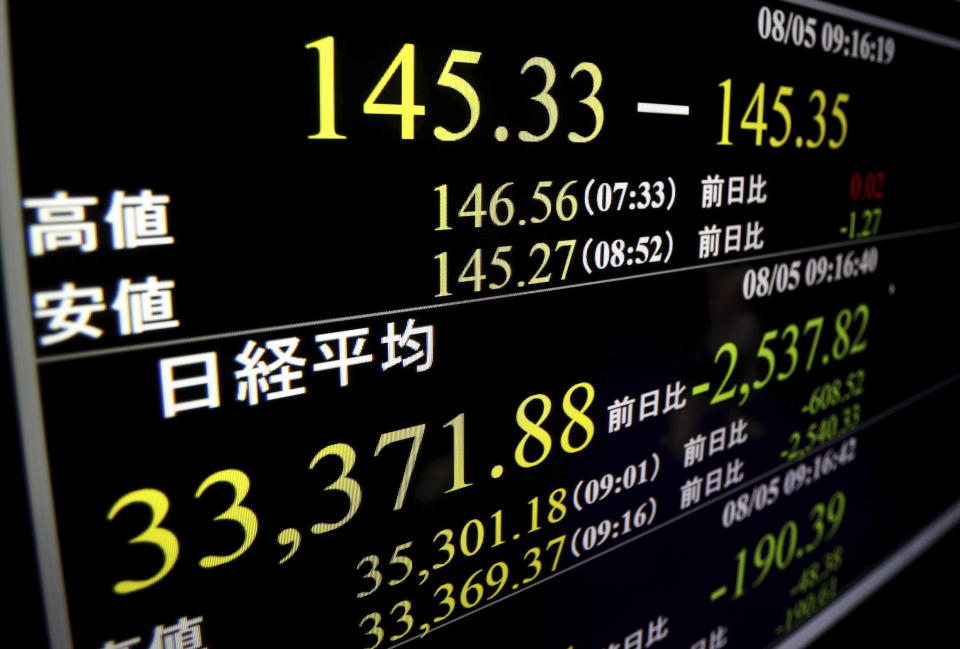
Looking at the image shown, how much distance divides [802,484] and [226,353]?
42.8 inches

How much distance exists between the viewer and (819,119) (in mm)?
1150

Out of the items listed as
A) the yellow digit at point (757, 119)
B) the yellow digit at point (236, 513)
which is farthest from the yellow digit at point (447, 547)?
the yellow digit at point (757, 119)

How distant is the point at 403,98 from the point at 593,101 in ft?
0.83

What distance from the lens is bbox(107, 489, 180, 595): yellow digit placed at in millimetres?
611

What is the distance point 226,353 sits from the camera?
641mm

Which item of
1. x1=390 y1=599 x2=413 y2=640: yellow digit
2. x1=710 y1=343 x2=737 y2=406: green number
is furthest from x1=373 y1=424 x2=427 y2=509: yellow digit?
x1=710 y1=343 x2=737 y2=406: green number

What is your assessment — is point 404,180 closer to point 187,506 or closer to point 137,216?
point 137,216

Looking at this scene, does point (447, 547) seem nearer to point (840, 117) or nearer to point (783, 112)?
point (783, 112)

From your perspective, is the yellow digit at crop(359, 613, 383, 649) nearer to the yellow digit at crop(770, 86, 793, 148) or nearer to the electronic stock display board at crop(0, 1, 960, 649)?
the electronic stock display board at crop(0, 1, 960, 649)

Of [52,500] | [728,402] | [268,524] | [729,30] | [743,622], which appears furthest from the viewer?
[743,622]

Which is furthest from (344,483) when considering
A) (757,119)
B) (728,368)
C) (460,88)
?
(757,119)

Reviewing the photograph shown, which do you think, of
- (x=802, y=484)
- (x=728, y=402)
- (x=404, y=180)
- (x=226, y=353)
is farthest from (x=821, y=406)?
(x=226, y=353)

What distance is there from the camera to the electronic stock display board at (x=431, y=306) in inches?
22.5

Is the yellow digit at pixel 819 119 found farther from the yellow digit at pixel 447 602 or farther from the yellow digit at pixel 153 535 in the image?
the yellow digit at pixel 153 535
